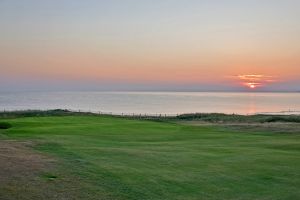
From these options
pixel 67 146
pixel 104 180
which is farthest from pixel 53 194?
pixel 67 146

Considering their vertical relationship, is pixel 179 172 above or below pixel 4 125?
below

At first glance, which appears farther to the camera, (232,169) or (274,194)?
(232,169)

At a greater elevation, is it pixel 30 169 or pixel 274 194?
pixel 30 169

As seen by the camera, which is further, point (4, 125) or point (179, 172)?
point (4, 125)

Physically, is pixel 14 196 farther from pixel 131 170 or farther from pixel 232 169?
pixel 232 169

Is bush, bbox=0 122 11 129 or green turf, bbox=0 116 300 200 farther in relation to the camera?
bush, bbox=0 122 11 129

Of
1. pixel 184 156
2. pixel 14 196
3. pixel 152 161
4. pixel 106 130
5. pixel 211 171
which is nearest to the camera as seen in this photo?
pixel 14 196

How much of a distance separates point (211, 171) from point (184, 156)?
385 cm

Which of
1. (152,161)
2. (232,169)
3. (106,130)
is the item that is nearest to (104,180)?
(152,161)

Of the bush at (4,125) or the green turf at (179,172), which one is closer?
the green turf at (179,172)

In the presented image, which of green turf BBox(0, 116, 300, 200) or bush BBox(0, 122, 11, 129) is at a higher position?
bush BBox(0, 122, 11, 129)

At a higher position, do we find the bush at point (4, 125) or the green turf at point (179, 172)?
the bush at point (4, 125)

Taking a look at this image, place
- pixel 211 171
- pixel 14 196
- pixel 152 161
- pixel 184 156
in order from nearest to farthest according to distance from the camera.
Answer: pixel 14 196 → pixel 211 171 → pixel 152 161 → pixel 184 156

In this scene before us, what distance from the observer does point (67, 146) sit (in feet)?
81.9
